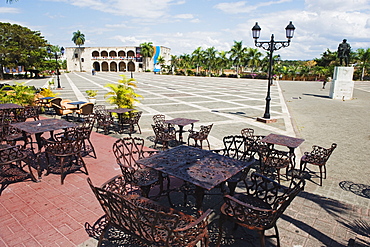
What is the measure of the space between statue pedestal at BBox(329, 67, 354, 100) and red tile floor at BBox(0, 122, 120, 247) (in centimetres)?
2251

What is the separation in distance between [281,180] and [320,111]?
1185 centimetres

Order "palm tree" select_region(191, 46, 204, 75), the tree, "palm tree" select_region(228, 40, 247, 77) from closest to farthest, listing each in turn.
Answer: the tree → "palm tree" select_region(228, 40, 247, 77) → "palm tree" select_region(191, 46, 204, 75)

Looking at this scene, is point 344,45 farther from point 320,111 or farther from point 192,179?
point 192,179

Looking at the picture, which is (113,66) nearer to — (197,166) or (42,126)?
(42,126)

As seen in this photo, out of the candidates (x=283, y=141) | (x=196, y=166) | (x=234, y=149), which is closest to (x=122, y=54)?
(x=234, y=149)

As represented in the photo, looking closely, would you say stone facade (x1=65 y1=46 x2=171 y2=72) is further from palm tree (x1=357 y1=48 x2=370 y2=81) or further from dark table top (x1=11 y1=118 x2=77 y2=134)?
dark table top (x1=11 y1=118 x2=77 y2=134)

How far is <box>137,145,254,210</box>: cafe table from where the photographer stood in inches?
142

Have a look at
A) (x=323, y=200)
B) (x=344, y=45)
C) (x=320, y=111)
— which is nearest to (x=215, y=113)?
(x=320, y=111)

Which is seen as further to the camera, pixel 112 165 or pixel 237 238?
pixel 112 165

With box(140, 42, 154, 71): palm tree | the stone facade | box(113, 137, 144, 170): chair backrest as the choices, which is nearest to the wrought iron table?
box(113, 137, 144, 170): chair backrest

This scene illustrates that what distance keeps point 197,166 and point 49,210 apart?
2.60 metres

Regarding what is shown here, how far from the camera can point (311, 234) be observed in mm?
3826

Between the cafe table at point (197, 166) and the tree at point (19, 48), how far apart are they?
4516 cm

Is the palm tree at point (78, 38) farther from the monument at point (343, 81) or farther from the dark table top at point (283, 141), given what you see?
the dark table top at point (283, 141)
